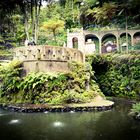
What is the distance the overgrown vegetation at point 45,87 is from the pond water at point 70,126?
1.98m

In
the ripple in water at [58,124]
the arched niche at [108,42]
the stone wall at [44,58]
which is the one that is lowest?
the ripple in water at [58,124]

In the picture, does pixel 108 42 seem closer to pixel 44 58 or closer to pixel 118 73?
pixel 118 73

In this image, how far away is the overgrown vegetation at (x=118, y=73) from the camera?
20.0 meters

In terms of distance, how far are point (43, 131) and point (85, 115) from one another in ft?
12.0

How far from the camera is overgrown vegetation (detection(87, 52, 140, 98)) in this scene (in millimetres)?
19975

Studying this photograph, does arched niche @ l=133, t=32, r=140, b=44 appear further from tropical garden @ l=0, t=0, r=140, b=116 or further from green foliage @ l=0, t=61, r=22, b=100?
green foliage @ l=0, t=61, r=22, b=100

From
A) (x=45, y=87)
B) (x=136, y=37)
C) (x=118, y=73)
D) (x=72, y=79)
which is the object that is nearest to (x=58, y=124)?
(x=45, y=87)

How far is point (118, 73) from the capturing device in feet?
70.3

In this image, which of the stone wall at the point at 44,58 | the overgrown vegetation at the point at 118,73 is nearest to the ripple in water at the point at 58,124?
the stone wall at the point at 44,58

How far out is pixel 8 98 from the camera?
56.4ft

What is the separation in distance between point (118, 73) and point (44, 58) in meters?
6.67

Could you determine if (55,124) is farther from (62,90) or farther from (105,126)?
(62,90)

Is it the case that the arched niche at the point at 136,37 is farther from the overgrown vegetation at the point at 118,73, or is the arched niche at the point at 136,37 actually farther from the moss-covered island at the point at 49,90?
the moss-covered island at the point at 49,90

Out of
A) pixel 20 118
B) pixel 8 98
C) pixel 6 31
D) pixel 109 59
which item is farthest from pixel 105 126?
pixel 6 31
